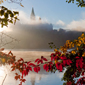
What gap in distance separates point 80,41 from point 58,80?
727 millimetres

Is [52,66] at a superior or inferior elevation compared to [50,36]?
inferior

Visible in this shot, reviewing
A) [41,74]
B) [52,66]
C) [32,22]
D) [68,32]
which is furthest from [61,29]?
[52,66]

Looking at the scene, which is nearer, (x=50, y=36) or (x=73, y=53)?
(x=73, y=53)

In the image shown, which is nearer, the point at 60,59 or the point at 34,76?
the point at 60,59

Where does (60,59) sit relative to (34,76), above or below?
above

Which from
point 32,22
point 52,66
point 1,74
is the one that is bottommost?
point 1,74

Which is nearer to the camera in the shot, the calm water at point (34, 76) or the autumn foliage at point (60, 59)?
the autumn foliage at point (60, 59)

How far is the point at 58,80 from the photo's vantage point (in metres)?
1.32

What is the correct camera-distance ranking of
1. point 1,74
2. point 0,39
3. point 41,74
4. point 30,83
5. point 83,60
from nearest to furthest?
point 83,60 → point 0,39 → point 1,74 → point 30,83 → point 41,74

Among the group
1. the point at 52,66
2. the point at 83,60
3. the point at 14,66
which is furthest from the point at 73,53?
the point at 14,66

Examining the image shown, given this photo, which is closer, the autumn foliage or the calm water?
the autumn foliage

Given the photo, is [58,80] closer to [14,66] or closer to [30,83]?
[30,83]

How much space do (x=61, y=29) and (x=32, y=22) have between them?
433 mm

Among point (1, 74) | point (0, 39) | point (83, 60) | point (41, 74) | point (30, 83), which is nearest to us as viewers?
point (83, 60)
